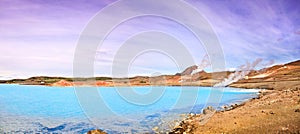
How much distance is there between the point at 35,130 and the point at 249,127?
17878 millimetres

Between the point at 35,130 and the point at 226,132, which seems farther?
the point at 35,130

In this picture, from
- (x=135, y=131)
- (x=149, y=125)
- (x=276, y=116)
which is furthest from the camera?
(x=149, y=125)

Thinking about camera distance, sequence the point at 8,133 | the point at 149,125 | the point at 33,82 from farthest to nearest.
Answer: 1. the point at 33,82
2. the point at 149,125
3. the point at 8,133

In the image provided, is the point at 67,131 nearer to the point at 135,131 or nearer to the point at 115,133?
the point at 115,133

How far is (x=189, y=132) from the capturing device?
18766mm

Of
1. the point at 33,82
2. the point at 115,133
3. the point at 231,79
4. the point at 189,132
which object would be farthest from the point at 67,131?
the point at 33,82

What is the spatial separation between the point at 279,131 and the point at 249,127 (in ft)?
8.04

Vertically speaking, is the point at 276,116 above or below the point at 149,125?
above

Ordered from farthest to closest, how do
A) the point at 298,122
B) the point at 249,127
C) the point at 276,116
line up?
1. the point at 276,116
2. the point at 249,127
3. the point at 298,122

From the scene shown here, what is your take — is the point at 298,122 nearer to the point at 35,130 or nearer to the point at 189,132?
the point at 189,132

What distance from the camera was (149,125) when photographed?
84.1 ft

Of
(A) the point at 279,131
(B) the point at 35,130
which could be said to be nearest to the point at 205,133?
(A) the point at 279,131

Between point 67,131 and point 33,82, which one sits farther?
point 33,82

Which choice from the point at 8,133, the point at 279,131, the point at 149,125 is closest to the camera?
the point at 279,131
